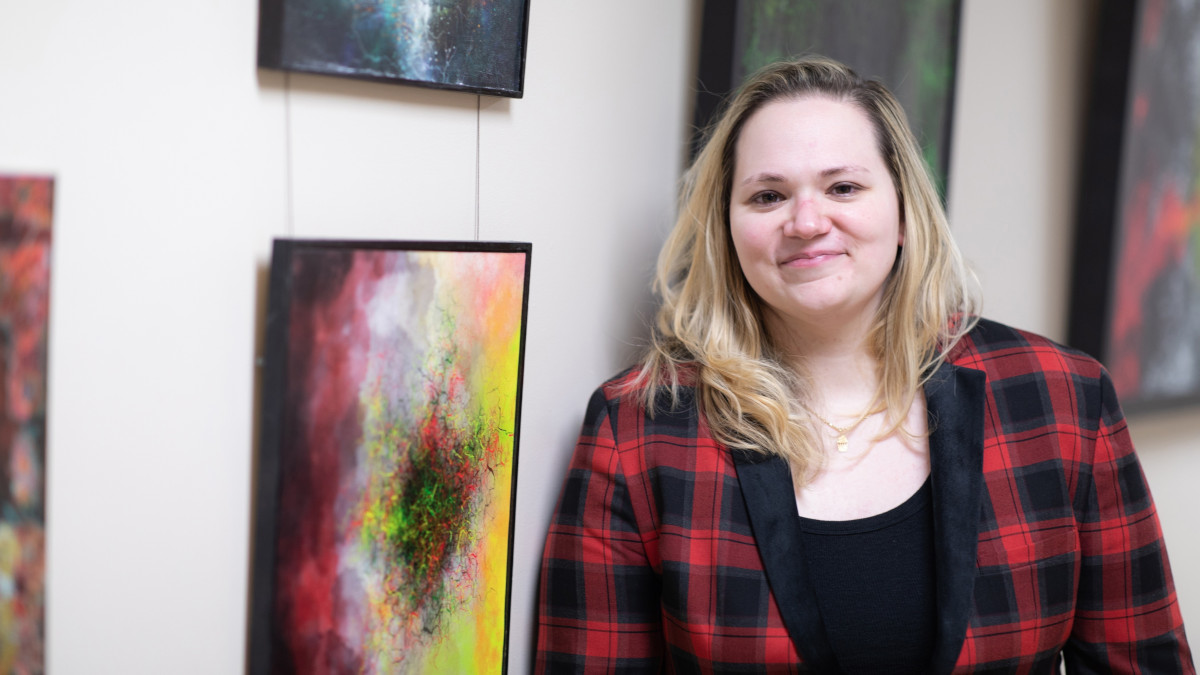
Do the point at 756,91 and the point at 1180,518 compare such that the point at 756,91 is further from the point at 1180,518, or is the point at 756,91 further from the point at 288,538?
the point at 1180,518

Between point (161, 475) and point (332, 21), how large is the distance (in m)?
0.44

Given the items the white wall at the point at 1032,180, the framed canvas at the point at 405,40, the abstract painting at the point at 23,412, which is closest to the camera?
the abstract painting at the point at 23,412

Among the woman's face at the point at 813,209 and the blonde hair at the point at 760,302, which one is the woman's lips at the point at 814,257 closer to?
the woman's face at the point at 813,209

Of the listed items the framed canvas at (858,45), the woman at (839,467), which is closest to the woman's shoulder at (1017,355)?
the woman at (839,467)

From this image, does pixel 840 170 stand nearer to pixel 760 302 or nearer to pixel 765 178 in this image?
pixel 765 178

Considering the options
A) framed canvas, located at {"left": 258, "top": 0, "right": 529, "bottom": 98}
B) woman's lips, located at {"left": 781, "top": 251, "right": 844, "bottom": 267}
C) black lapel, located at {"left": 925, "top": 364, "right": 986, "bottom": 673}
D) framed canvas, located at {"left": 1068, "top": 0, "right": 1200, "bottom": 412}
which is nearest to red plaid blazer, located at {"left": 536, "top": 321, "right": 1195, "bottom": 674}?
black lapel, located at {"left": 925, "top": 364, "right": 986, "bottom": 673}

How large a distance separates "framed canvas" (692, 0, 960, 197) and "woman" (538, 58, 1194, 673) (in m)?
0.10

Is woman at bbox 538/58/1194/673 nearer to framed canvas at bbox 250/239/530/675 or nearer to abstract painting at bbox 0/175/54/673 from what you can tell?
framed canvas at bbox 250/239/530/675

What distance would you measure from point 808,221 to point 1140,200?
127cm

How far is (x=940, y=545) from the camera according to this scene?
1.24m

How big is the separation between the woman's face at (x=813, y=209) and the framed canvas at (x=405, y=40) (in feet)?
1.23

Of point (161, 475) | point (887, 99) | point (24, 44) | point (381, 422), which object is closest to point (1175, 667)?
point (887, 99)

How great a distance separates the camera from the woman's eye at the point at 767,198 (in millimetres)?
1312

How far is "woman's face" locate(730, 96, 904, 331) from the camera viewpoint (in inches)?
49.7
